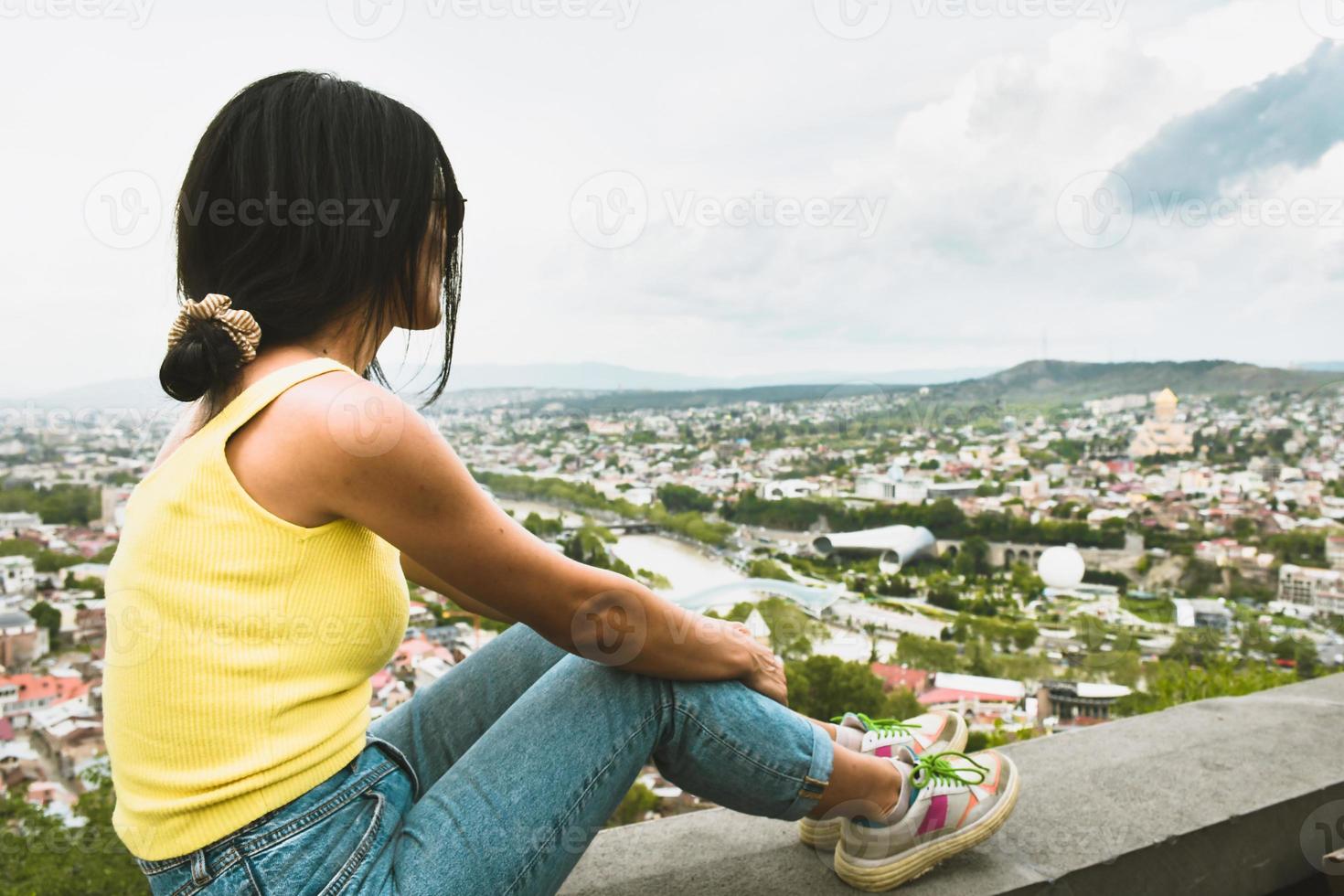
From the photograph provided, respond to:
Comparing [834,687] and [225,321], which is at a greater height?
[225,321]

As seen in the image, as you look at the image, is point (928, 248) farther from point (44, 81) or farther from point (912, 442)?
point (44, 81)

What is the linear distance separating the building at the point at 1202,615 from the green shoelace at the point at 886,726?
4.08 metres

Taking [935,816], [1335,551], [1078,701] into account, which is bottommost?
[1078,701]

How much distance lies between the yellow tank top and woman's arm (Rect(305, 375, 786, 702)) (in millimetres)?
62

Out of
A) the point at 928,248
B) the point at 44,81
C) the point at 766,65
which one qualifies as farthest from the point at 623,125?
the point at 928,248

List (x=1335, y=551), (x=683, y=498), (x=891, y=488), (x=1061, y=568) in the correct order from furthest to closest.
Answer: (x=891, y=488)
(x=1061, y=568)
(x=683, y=498)
(x=1335, y=551)

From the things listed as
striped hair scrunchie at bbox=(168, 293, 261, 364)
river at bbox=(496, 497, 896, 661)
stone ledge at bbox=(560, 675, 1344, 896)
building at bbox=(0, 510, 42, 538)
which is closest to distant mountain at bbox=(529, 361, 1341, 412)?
river at bbox=(496, 497, 896, 661)

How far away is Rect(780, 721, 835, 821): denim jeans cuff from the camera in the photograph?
3.59ft

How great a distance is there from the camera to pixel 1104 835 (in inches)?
53.8

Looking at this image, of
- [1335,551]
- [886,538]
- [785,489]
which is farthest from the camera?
[785,489]

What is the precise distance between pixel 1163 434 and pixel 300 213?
10243 mm

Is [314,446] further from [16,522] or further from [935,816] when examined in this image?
[16,522]

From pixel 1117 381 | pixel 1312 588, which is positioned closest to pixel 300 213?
pixel 1312 588

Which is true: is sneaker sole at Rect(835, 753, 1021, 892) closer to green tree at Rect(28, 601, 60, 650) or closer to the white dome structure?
green tree at Rect(28, 601, 60, 650)
